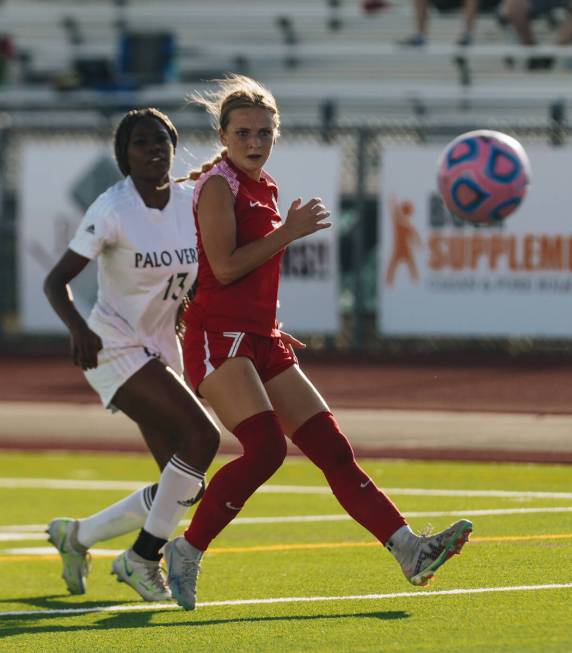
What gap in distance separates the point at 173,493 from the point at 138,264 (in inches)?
44.7

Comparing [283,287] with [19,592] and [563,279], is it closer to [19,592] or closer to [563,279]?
[563,279]

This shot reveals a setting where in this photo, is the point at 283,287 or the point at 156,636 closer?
the point at 156,636

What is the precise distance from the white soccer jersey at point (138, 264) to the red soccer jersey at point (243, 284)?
71 centimetres

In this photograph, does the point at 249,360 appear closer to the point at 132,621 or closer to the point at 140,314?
the point at 140,314

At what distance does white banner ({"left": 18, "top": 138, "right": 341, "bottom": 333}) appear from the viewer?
67.9 feet

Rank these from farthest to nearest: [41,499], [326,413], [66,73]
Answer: [66,73] < [41,499] < [326,413]

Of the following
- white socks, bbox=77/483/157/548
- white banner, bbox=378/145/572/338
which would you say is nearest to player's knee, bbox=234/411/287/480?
white socks, bbox=77/483/157/548

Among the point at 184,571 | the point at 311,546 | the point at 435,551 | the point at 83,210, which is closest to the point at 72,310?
the point at 184,571

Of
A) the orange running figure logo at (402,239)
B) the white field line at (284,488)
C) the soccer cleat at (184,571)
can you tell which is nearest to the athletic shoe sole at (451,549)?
the soccer cleat at (184,571)

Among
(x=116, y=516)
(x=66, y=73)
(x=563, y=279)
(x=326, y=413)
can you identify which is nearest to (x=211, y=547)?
(x=116, y=516)

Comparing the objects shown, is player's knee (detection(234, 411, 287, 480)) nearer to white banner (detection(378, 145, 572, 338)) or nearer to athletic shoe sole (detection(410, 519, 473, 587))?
athletic shoe sole (detection(410, 519, 473, 587))

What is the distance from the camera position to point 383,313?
20.6 m

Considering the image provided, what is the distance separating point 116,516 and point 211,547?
1324 millimetres

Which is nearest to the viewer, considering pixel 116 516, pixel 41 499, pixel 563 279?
pixel 116 516
